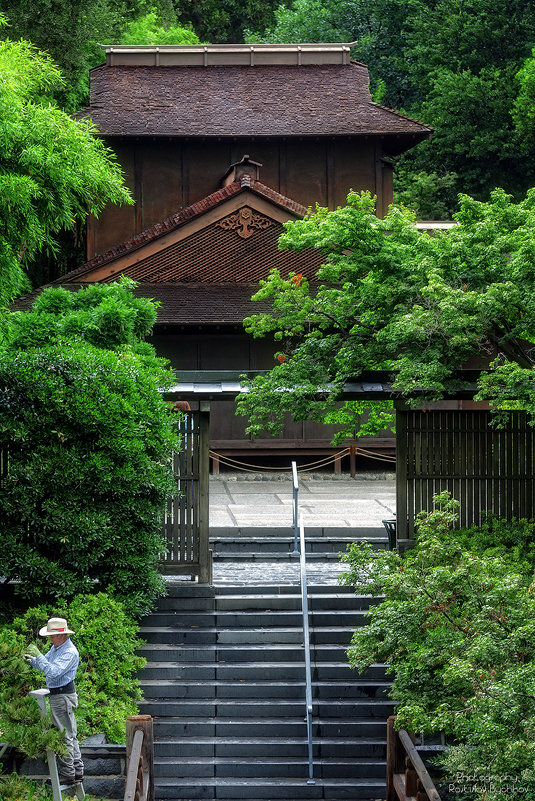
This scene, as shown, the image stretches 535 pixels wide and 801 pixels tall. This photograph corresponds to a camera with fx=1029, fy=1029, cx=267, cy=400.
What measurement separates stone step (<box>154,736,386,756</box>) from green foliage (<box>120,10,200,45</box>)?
32.9 metres

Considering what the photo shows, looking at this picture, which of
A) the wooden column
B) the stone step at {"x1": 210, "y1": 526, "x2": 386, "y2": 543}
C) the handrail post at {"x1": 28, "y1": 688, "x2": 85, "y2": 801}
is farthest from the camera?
the stone step at {"x1": 210, "y1": 526, "x2": 386, "y2": 543}

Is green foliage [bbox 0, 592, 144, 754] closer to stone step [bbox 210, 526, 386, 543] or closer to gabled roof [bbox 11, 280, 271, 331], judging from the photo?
stone step [bbox 210, 526, 386, 543]

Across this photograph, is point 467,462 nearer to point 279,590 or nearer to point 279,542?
point 279,590

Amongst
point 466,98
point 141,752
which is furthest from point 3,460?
point 466,98

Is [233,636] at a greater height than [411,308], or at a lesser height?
lesser

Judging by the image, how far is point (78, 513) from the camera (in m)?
12.8

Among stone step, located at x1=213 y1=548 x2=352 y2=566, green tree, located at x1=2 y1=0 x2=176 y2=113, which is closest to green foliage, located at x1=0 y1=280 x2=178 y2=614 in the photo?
stone step, located at x1=213 y1=548 x2=352 y2=566

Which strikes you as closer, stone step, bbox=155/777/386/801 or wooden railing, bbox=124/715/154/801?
wooden railing, bbox=124/715/154/801

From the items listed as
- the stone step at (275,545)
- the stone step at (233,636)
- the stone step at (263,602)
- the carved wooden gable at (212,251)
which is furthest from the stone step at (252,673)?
the carved wooden gable at (212,251)

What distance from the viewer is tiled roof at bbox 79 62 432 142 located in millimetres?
28828

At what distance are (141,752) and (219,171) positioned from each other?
21385mm

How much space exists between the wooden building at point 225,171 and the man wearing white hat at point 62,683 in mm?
15010

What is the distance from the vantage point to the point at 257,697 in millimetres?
13336

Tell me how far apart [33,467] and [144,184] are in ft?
57.8
